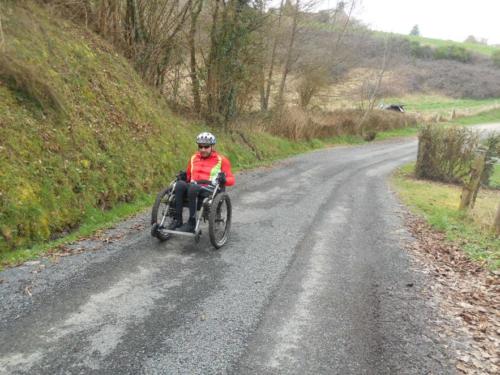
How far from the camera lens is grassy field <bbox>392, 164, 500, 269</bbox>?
Result: 739 cm

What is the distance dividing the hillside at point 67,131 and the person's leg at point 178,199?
1777 millimetres

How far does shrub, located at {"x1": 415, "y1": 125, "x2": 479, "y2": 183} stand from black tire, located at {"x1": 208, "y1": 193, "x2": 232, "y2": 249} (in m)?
11.9

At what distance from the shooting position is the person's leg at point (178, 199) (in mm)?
6211

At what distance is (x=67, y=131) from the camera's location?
7859 mm

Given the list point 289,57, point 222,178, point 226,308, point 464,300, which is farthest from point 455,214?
point 289,57

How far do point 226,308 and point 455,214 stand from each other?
7733 mm

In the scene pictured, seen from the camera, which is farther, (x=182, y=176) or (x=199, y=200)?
(x=182, y=176)

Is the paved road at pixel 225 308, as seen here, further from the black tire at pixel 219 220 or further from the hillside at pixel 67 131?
the hillside at pixel 67 131

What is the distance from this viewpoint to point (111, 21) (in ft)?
41.4

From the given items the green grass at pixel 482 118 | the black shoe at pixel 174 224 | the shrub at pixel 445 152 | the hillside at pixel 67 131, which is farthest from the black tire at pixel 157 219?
the green grass at pixel 482 118

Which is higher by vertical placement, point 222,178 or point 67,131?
point 67,131

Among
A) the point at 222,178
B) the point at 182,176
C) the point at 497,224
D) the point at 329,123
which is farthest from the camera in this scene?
the point at 329,123

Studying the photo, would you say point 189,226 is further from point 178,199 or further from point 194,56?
point 194,56

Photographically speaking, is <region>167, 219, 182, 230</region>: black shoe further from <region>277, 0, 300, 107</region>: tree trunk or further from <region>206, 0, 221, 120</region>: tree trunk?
<region>277, 0, 300, 107</region>: tree trunk
